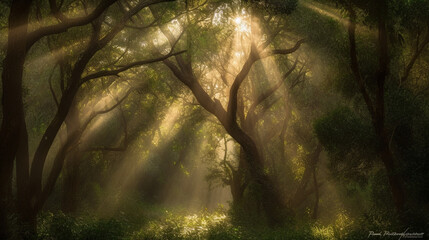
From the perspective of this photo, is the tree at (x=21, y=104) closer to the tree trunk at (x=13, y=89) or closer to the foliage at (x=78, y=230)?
the tree trunk at (x=13, y=89)

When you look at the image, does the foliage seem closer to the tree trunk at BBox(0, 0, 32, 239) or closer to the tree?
the tree

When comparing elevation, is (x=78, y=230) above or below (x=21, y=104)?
below

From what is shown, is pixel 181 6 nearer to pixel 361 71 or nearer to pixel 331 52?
pixel 331 52

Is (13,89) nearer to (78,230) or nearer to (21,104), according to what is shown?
(21,104)

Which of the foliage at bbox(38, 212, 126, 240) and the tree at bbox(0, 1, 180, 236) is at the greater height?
the tree at bbox(0, 1, 180, 236)

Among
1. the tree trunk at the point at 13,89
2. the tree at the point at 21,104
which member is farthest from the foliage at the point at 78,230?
the tree trunk at the point at 13,89

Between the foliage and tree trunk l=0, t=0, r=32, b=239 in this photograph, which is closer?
tree trunk l=0, t=0, r=32, b=239

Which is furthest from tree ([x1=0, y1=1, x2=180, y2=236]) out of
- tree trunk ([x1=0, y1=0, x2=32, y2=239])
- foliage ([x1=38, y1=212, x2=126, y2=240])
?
foliage ([x1=38, y1=212, x2=126, y2=240])

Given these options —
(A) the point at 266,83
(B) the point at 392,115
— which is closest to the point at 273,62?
(A) the point at 266,83

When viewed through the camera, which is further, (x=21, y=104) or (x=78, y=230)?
(x=78, y=230)

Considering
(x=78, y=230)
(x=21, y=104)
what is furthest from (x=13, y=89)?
(x=78, y=230)

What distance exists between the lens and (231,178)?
24266 mm

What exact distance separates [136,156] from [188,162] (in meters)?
14.8

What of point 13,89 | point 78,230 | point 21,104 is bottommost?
point 78,230
